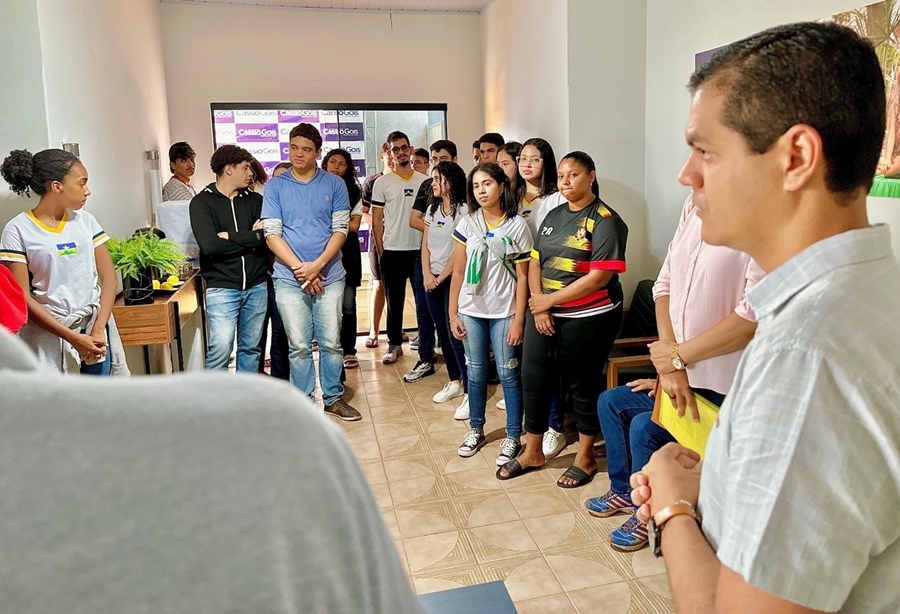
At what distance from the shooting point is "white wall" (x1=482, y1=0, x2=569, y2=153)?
13.8 feet

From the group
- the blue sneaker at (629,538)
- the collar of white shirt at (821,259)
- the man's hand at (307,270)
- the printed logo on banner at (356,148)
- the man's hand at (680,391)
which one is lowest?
the blue sneaker at (629,538)

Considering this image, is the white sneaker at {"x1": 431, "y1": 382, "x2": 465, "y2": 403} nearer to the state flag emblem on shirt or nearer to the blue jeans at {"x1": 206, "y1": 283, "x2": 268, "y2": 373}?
the blue jeans at {"x1": 206, "y1": 283, "x2": 268, "y2": 373}

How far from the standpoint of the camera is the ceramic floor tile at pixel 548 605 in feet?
7.23

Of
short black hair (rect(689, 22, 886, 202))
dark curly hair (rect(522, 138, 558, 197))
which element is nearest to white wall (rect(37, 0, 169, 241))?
dark curly hair (rect(522, 138, 558, 197))

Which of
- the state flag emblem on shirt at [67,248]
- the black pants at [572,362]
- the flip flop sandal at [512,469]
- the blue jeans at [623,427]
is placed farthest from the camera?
the flip flop sandal at [512,469]

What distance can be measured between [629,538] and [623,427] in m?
0.43

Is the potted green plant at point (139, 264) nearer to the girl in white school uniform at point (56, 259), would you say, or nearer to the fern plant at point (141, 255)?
the fern plant at point (141, 255)

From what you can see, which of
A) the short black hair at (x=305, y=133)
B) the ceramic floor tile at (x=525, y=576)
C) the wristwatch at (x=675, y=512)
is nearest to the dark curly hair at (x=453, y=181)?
the short black hair at (x=305, y=133)

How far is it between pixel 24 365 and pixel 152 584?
0.13m

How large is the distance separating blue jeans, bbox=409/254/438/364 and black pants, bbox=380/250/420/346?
0.29 feet

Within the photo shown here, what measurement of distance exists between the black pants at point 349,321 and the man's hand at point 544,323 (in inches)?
75.6

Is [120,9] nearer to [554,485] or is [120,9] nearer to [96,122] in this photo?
[96,122]

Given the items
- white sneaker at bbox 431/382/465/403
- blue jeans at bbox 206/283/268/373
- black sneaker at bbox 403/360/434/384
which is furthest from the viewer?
black sneaker at bbox 403/360/434/384

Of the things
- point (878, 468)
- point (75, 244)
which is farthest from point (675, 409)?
point (75, 244)
